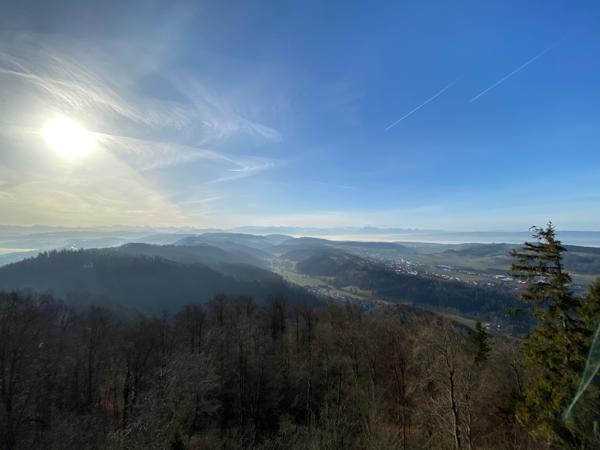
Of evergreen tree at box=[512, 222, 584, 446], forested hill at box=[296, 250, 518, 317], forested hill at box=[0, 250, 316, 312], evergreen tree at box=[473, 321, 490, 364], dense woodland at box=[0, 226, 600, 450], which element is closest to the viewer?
evergreen tree at box=[512, 222, 584, 446]

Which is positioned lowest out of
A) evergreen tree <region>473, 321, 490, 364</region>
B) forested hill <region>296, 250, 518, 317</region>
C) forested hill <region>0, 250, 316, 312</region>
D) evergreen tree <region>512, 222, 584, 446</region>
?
forested hill <region>296, 250, 518, 317</region>

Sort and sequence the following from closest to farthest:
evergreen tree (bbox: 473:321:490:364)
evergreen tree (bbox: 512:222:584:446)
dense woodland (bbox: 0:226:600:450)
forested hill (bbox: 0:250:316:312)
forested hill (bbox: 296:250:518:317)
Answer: evergreen tree (bbox: 512:222:584:446)
dense woodland (bbox: 0:226:600:450)
evergreen tree (bbox: 473:321:490:364)
forested hill (bbox: 0:250:316:312)
forested hill (bbox: 296:250:518:317)

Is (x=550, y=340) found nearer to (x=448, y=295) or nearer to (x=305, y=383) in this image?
(x=305, y=383)

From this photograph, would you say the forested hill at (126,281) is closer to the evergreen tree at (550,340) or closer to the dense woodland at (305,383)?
the dense woodland at (305,383)

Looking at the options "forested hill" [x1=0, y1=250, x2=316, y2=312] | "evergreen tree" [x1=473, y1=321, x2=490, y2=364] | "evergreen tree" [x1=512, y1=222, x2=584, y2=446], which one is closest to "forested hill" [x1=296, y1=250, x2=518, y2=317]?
"forested hill" [x1=0, y1=250, x2=316, y2=312]

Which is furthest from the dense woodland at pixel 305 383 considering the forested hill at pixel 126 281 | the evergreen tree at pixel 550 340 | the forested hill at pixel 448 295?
the forested hill at pixel 448 295

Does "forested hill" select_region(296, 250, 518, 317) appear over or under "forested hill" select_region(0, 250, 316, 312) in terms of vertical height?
under

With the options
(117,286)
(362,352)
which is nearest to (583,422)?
(362,352)

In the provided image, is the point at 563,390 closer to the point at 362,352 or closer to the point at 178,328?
the point at 362,352

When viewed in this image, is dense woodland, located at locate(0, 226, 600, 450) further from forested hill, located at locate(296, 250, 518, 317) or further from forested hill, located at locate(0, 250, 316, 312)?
forested hill, located at locate(296, 250, 518, 317)
